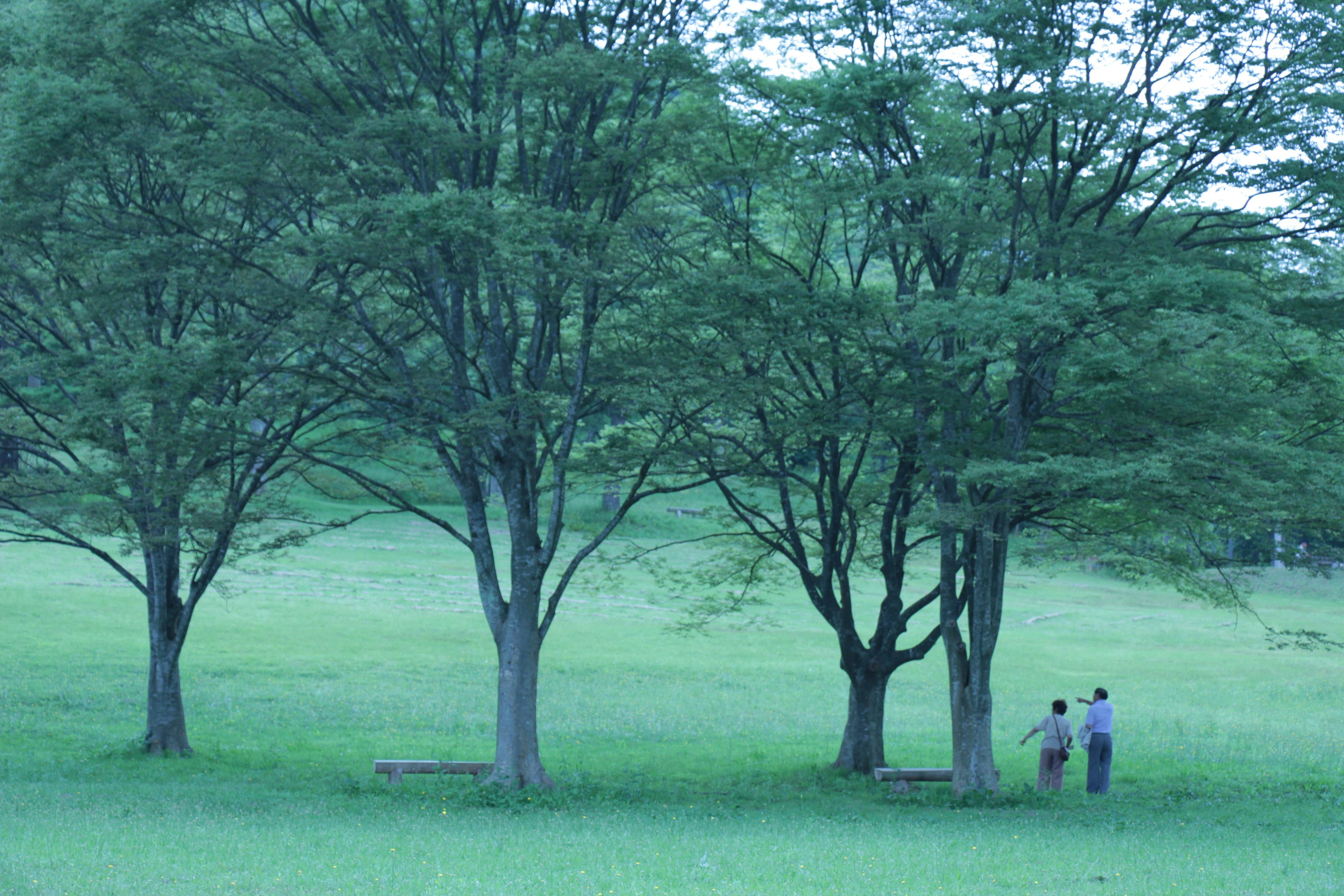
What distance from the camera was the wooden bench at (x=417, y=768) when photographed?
17.3 metres

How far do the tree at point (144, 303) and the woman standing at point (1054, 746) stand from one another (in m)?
12.0

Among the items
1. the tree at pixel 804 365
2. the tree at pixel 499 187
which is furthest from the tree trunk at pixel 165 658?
the tree at pixel 804 365

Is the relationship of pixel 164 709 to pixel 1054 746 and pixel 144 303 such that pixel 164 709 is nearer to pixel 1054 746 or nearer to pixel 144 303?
pixel 144 303

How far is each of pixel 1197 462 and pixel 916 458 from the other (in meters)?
4.22

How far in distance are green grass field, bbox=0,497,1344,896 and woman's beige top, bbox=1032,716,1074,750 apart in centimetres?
77

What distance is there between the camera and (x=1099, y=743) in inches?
707

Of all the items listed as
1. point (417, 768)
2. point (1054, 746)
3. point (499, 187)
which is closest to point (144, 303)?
point (499, 187)

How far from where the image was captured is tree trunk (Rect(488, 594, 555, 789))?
17016 millimetres

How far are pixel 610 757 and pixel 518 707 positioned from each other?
5.25 m

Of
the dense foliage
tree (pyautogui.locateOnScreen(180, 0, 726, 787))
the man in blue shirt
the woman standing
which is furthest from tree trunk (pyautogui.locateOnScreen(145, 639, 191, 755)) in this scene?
the man in blue shirt

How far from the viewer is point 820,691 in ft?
106

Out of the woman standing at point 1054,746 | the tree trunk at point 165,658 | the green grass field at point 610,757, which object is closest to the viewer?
the green grass field at point 610,757

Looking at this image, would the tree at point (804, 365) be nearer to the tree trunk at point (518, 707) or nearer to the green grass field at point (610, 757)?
the green grass field at point (610, 757)

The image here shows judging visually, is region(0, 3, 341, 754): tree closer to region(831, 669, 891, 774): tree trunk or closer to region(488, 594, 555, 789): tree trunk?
region(488, 594, 555, 789): tree trunk
